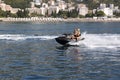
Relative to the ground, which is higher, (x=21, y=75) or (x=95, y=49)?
(x=21, y=75)

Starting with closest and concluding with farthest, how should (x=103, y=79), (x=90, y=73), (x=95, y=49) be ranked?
(x=103, y=79) → (x=90, y=73) → (x=95, y=49)

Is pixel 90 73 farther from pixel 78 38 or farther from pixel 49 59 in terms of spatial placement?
pixel 78 38

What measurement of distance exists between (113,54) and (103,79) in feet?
46.3

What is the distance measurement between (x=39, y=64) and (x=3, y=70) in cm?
413

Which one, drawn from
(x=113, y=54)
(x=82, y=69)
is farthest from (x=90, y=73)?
(x=113, y=54)

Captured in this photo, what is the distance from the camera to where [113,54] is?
135 feet

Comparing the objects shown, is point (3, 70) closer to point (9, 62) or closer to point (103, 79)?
point (9, 62)

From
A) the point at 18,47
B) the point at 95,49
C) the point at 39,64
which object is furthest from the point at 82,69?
the point at 18,47

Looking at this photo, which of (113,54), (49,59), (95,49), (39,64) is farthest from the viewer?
(95,49)

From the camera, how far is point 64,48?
4875 centimetres

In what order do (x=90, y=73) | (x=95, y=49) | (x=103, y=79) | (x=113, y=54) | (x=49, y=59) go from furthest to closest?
(x=95, y=49) → (x=113, y=54) → (x=49, y=59) → (x=90, y=73) → (x=103, y=79)

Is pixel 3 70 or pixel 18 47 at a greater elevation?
pixel 3 70

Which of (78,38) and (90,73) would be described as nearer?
(90,73)

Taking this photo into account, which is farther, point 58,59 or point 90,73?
point 58,59
